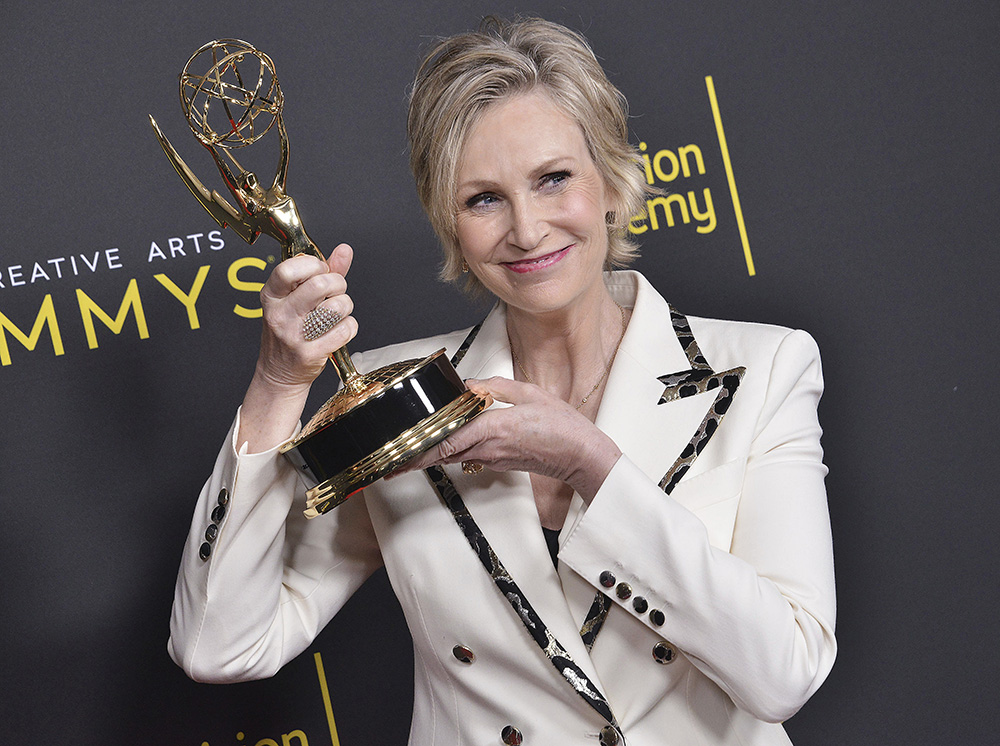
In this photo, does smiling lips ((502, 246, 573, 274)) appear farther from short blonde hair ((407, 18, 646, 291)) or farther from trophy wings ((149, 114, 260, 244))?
trophy wings ((149, 114, 260, 244))

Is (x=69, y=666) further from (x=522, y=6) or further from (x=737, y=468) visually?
(x=522, y=6)

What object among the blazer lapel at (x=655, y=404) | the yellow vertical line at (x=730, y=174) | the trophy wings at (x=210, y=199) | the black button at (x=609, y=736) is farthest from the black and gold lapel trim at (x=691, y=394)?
the yellow vertical line at (x=730, y=174)

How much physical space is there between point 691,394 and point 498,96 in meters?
0.51

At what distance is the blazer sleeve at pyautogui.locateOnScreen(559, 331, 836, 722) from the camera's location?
1.23m

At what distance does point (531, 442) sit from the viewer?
1234 millimetres

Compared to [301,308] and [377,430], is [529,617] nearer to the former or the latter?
[377,430]

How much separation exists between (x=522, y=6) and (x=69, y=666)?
1.70m

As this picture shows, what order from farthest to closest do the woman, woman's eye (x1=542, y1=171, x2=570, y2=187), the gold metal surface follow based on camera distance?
woman's eye (x1=542, y1=171, x2=570, y2=187) < the woman < the gold metal surface

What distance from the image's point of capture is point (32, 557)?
2.08 m

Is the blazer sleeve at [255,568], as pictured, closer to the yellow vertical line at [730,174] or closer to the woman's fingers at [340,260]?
the woman's fingers at [340,260]

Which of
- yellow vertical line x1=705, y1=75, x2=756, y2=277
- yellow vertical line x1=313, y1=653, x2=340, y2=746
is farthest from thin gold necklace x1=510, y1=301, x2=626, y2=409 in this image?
yellow vertical line x1=313, y1=653, x2=340, y2=746

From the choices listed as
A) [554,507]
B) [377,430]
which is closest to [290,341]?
[377,430]

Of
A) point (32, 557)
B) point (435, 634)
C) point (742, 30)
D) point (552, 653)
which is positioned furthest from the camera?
point (742, 30)

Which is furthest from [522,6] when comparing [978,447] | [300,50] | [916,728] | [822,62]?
[916,728]
